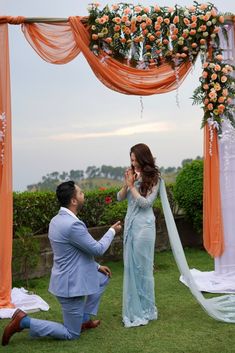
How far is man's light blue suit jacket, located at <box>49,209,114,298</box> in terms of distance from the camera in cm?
452

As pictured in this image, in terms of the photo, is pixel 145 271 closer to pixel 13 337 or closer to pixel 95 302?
pixel 95 302

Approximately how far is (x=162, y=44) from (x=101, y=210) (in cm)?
301

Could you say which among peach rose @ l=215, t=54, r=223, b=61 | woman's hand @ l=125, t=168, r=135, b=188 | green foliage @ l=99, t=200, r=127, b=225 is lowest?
green foliage @ l=99, t=200, r=127, b=225

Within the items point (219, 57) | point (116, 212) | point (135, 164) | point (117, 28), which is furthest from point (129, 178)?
point (116, 212)

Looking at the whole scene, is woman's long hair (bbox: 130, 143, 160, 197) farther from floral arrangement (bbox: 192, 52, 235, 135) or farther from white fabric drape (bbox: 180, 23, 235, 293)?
white fabric drape (bbox: 180, 23, 235, 293)

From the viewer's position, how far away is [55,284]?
4.57 m

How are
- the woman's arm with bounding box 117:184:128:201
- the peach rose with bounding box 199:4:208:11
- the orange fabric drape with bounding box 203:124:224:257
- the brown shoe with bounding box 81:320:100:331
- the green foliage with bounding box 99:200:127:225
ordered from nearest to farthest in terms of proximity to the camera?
the brown shoe with bounding box 81:320:100:331, the woman's arm with bounding box 117:184:128:201, the peach rose with bounding box 199:4:208:11, the orange fabric drape with bounding box 203:124:224:257, the green foliage with bounding box 99:200:127:225

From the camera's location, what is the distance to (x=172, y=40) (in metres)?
6.43

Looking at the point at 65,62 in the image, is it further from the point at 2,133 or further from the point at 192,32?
the point at 192,32

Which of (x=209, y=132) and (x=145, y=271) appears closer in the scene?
(x=145, y=271)

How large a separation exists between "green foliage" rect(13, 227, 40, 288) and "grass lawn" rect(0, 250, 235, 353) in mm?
639

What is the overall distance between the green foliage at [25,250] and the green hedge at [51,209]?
1.84 feet

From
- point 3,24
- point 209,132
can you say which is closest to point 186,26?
point 209,132

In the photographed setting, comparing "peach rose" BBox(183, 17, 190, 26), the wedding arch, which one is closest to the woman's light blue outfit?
the wedding arch
